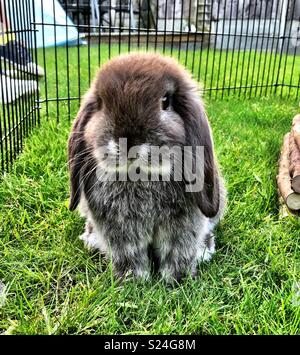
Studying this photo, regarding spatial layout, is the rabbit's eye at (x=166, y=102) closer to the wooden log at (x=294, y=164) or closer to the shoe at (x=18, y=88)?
the wooden log at (x=294, y=164)

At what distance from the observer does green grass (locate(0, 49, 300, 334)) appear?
1694mm

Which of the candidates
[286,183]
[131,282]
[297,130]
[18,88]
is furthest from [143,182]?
[18,88]

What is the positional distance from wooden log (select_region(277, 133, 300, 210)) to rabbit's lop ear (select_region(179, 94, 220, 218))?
768 millimetres

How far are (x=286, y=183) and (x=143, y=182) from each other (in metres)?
1.23

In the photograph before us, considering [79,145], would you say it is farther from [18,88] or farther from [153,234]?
[18,88]

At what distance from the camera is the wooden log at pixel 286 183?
Answer: 8.27 feet

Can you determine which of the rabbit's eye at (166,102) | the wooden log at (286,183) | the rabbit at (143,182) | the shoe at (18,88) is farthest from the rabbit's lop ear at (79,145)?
the shoe at (18,88)

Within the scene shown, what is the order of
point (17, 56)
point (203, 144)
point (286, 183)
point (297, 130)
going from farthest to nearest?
point (17, 56)
point (297, 130)
point (286, 183)
point (203, 144)

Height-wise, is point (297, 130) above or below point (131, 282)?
above

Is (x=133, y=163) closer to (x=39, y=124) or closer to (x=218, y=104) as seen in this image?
(x=39, y=124)

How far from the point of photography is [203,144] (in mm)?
1765

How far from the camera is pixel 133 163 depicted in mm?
1572

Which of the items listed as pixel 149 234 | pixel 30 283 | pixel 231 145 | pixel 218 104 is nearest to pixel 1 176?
pixel 30 283

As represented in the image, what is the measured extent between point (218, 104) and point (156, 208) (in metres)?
3.30
